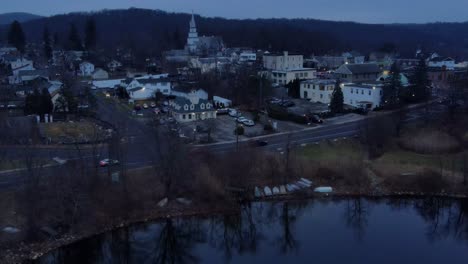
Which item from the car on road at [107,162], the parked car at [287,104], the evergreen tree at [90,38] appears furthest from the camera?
the evergreen tree at [90,38]

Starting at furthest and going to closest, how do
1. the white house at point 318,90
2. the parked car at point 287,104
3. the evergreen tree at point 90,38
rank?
the evergreen tree at point 90,38 < the white house at point 318,90 < the parked car at point 287,104

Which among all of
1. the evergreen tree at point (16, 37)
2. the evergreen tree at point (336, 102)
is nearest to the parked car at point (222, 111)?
the evergreen tree at point (336, 102)

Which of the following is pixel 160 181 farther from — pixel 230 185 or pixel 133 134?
pixel 133 134

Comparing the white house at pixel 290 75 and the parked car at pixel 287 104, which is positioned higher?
the white house at pixel 290 75

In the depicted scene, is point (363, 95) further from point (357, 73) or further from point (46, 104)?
point (46, 104)

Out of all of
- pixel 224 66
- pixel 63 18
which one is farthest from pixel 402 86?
pixel 63 18

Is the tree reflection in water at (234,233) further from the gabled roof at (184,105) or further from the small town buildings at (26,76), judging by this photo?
the small town buildings at (26,76)
